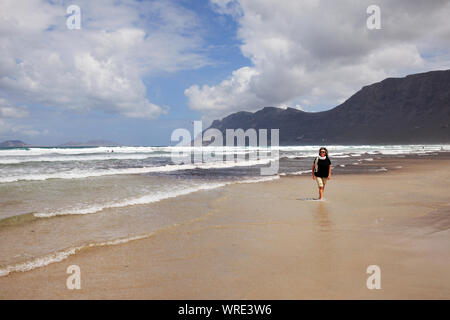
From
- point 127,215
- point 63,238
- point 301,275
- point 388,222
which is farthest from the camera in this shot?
point 127,215

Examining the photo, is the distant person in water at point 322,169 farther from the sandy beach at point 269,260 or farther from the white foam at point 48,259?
the white foam at point 48,259

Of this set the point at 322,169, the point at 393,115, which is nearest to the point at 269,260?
the point at 322,169

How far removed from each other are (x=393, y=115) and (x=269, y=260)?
19083 centimetres

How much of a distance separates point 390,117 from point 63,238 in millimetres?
191405

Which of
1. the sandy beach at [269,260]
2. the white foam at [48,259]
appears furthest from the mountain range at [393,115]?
the white foam at [48,259]

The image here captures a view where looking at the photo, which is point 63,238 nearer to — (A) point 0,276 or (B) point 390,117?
(A) point 0,276

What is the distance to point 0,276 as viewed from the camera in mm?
3777

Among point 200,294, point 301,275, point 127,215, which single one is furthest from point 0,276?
point 301,275

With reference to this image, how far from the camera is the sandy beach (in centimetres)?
327

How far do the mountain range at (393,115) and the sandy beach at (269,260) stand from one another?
145302 millimetres

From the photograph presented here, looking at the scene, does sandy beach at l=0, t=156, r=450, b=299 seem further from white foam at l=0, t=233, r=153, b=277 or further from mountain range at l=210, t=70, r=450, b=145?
mountain range at l=210, t=70, r=450, b=145

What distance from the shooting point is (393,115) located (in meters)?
166

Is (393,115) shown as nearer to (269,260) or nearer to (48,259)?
(269,260)
